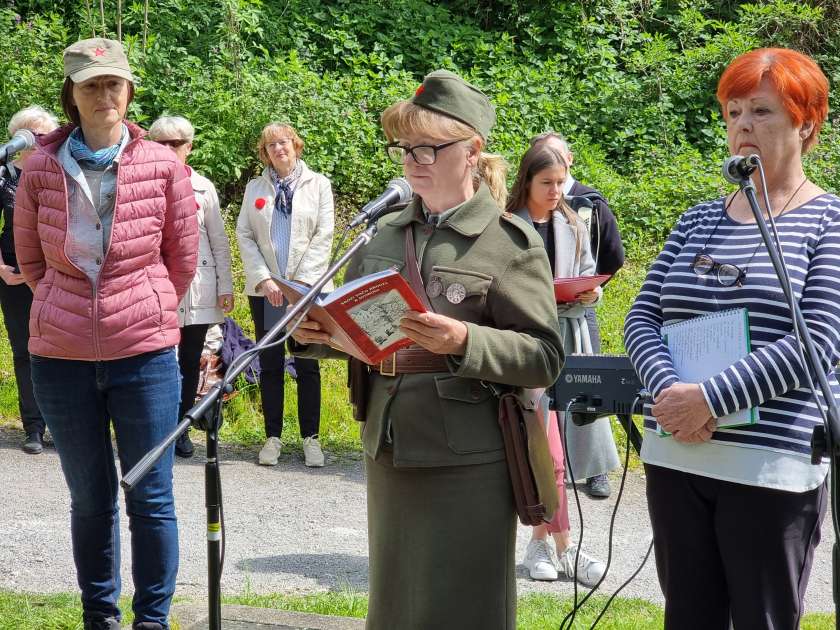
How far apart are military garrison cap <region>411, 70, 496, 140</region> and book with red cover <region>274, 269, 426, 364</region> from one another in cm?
72

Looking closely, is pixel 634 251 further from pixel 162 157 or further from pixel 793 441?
pixel 793 441

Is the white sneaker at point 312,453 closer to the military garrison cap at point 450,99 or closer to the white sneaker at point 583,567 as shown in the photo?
the white sneaker at point 583,567

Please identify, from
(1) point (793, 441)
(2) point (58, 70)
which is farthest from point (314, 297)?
(2) point (58, 70)

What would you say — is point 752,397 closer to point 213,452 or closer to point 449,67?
point 213,452

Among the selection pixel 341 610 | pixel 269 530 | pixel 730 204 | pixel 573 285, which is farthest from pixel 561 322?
pixel 730 204

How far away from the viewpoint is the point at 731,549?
3084 mm

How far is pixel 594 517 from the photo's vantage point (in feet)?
22.1

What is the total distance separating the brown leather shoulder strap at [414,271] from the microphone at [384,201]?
118 millimetres

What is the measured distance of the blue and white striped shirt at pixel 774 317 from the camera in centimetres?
301

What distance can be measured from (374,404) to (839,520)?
1.48 metres

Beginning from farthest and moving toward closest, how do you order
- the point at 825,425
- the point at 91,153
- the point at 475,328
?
the point at 91,153
the point at 475,328
the point at 825,425

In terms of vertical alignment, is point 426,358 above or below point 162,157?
below

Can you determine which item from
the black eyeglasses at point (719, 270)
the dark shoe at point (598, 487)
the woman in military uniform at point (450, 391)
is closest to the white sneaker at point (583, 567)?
the dark shoe at point (598, 487)

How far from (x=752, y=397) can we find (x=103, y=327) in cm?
250
